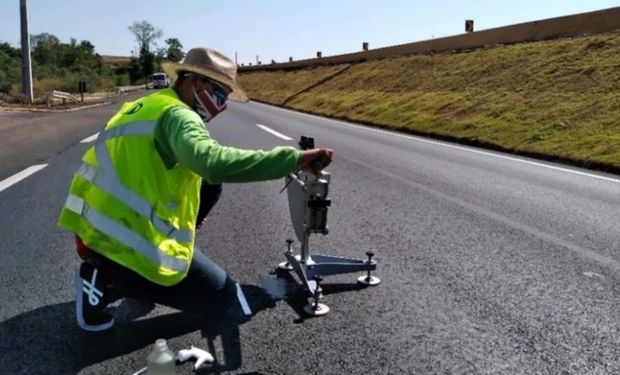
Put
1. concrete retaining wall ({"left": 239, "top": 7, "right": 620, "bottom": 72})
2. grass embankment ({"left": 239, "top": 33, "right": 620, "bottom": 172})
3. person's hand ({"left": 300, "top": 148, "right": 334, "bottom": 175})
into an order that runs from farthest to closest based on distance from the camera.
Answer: concrete retaining wall ({"left": 239, "top": 7, "right": 620, "bottom": 72}) → grass embankment ({"left": 239, "top": 33, "right": 620, "bottom": 172}) → person's hand ({"left": 300, "top": 148, "right": 334, "bottom": 175})

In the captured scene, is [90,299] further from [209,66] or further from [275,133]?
[275,133]

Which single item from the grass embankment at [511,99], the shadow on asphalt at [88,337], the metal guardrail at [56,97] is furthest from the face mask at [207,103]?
the metal guardrail at [56,97]

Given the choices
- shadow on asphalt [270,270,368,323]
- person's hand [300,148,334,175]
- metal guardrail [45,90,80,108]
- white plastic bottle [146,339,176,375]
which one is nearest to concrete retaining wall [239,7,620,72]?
metal guardrail [45,90,80,108]

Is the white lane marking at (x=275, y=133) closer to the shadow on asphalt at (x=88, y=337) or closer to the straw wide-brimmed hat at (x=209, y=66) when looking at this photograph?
the shadow on asphalt at (x=88, y=337)

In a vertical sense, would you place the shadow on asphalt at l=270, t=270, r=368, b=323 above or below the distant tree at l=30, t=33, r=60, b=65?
below

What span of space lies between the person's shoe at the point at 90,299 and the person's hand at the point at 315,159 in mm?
1286

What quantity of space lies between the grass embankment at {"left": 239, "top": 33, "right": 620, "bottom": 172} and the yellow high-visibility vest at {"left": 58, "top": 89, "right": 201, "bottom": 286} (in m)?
9.72

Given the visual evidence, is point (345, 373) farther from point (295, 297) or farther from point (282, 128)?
point (282, 128)

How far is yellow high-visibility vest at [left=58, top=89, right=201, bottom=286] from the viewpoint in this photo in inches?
120

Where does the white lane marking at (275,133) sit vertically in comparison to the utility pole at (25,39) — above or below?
below

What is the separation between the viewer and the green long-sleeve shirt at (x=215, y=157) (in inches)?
106

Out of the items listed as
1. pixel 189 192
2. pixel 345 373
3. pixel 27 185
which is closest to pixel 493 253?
pixel 345 373

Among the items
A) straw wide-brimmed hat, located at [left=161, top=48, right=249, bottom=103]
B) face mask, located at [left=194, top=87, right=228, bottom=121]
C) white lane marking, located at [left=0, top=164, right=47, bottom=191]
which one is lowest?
white lane marking, located at [left=0, top=164, right=47, bottom=191]

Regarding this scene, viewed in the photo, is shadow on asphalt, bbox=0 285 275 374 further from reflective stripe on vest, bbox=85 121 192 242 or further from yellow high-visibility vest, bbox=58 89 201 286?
reflective stripe on vest, bbox=85 121 192 242
